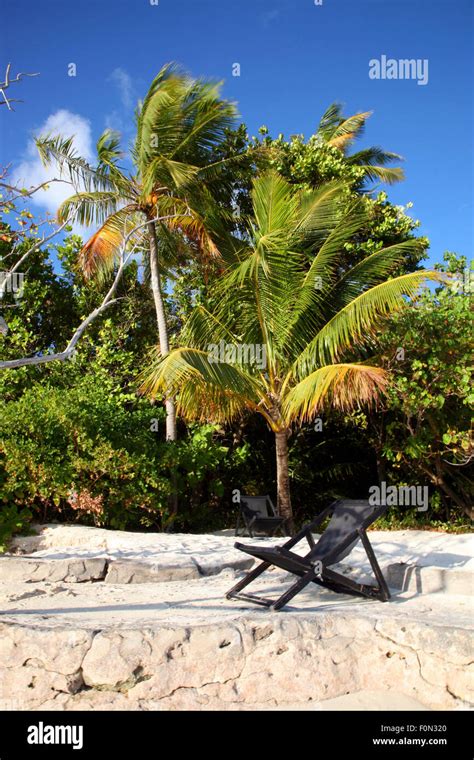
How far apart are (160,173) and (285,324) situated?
13.1 ft

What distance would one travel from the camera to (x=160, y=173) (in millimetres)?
11969

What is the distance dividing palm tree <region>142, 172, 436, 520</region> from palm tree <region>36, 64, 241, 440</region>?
152 centimetres

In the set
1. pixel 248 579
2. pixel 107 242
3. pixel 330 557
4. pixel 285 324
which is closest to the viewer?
pixel 330 557

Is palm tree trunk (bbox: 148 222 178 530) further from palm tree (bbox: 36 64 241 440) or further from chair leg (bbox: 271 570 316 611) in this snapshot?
chair leg (bbox: 271 570 316 611)

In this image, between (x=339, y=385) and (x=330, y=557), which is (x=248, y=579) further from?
(x=339, y=385)

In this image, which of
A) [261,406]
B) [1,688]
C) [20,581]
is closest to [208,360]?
[261,406]

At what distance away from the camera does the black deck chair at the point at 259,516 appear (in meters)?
9.35

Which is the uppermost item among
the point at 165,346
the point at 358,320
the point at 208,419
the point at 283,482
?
the point at 358,320

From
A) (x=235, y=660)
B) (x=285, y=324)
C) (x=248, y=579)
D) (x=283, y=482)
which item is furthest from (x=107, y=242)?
(x=235, y=660)

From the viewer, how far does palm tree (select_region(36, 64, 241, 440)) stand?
39.0ft

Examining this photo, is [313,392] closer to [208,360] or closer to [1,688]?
[208,360]

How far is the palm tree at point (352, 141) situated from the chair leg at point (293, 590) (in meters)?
15.3

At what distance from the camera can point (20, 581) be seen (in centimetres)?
675
